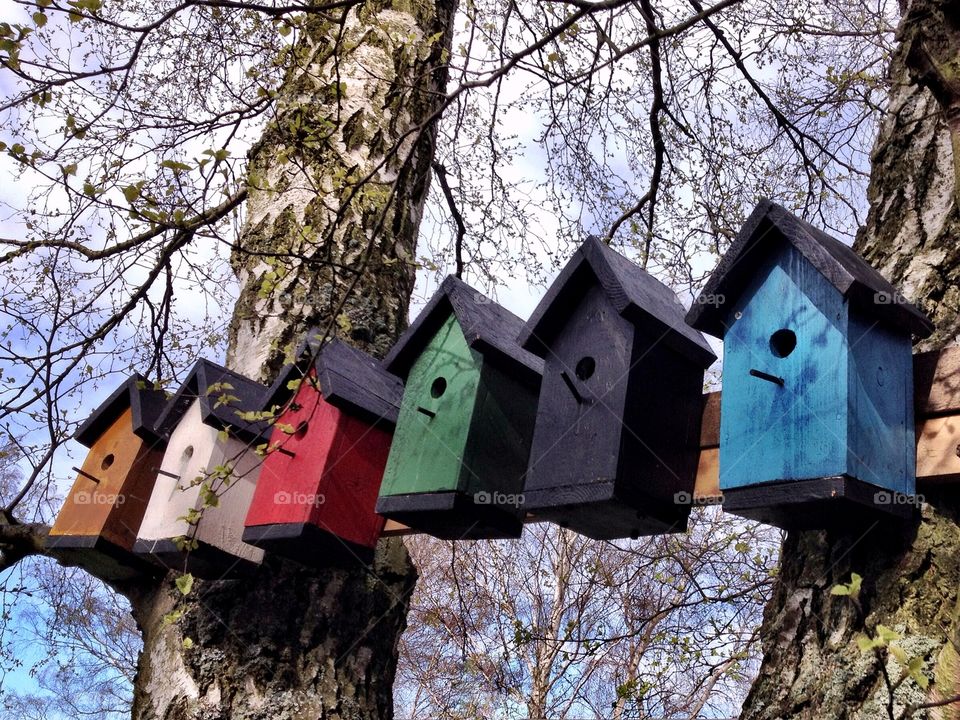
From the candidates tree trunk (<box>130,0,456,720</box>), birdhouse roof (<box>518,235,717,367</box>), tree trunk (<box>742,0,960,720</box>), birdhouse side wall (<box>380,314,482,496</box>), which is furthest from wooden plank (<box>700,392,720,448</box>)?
tree trunk (<box>130,0,456,720</box>)

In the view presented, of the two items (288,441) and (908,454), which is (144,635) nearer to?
(288,441)

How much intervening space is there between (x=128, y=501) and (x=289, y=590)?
2.64ft

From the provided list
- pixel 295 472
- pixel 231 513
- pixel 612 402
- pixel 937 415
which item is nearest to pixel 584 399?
pixel 612 402

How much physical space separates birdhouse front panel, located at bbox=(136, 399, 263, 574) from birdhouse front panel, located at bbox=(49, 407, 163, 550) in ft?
0.43

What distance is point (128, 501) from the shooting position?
3711 millimetres

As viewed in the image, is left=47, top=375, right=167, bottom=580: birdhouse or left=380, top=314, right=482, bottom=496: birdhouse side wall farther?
left=47, top=375, right=167, bottom=580: birdhouse

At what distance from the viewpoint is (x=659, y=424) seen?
7.95 feet

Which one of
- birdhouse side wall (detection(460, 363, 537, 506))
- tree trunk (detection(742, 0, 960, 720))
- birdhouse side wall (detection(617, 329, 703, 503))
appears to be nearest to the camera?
tree trunk (detection(742, 0, 960, 720))

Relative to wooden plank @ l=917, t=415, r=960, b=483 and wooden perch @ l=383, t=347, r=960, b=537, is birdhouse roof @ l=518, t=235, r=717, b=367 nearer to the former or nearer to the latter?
wooden perch @ l=383, t=347, r=960, b=537

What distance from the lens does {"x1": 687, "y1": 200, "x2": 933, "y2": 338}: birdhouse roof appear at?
7.23 feet

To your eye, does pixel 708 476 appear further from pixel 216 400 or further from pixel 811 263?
pixel 216 400

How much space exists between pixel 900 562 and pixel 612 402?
800mm

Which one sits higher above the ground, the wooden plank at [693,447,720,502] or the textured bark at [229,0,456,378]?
the textured bark at [229,0,456,378]

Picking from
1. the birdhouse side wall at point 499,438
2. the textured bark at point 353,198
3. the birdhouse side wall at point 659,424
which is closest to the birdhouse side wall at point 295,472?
the birdhouse side wall at point 499,438
